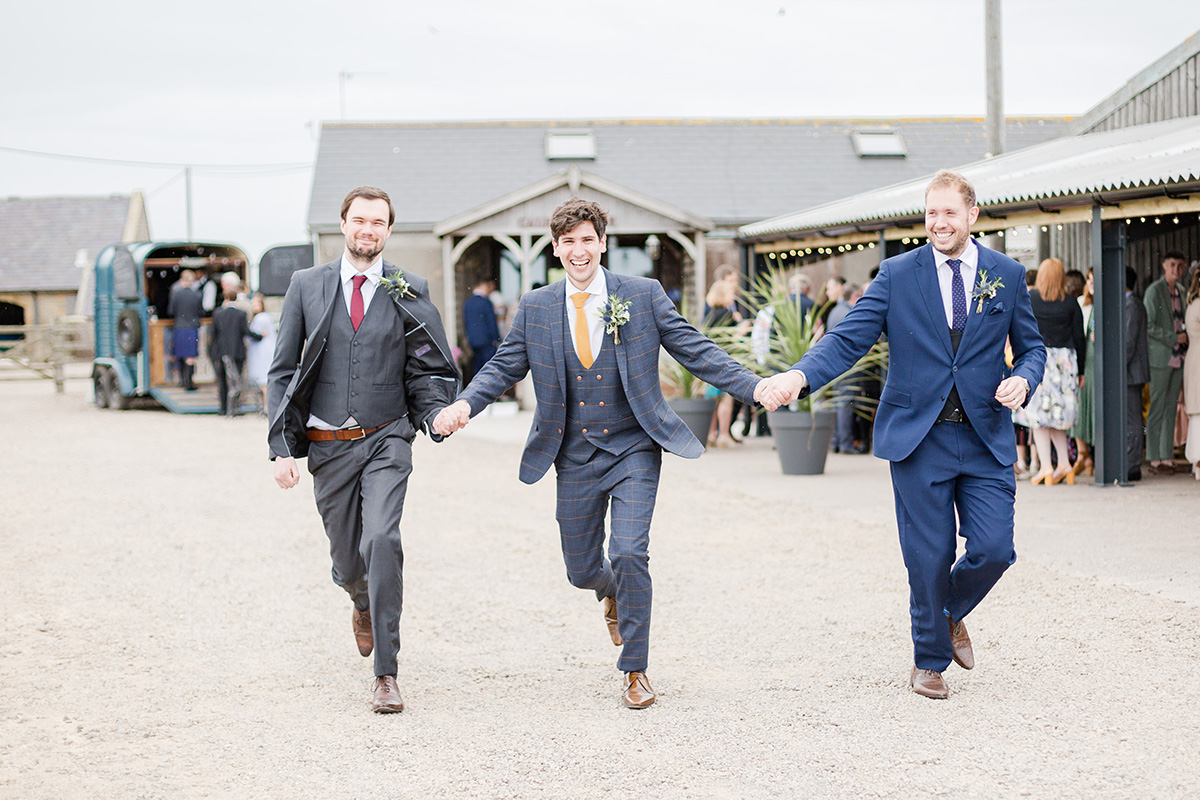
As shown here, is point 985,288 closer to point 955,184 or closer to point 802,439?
point 955,184

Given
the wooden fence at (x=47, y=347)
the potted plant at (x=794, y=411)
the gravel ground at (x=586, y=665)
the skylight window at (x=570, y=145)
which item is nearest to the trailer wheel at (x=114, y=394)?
the wooden fence at (x=47, y=347)

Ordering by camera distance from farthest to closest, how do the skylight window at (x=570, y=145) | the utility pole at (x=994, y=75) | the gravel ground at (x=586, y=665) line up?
the skylight window at (x=570, y=145), the utility pole at (x=994, y=75), the gravel ground at (x=586, y=665)

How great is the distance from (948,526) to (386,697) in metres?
2.20

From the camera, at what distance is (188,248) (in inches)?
863

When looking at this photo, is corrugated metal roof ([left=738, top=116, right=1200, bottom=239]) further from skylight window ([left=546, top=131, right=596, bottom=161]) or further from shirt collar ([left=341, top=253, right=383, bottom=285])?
skylight window ([left=546, top=131, right=596, bottom=161])

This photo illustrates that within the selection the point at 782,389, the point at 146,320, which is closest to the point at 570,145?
the point at 146,320

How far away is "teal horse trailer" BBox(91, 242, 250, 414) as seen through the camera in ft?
67.3

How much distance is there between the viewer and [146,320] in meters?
20.7

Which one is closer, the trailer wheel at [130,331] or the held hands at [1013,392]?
the held hands at [1013,392]

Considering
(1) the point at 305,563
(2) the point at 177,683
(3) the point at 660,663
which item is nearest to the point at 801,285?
(1) the point at 305,563

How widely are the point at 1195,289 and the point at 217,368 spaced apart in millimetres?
14010

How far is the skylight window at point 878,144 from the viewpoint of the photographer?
2467 cm

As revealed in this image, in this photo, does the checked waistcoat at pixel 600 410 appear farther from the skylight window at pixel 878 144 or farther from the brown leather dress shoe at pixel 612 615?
the skylight window at pixel 878 144

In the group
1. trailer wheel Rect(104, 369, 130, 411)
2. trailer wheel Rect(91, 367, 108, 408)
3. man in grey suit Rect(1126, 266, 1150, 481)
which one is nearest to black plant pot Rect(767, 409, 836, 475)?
man in grey suit Rect(1126, 266, 1150, 481)
